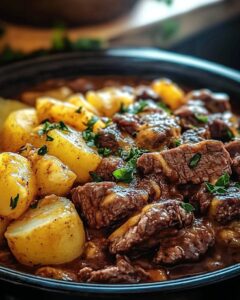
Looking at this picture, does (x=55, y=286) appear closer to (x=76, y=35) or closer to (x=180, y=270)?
(x=180, y=270)

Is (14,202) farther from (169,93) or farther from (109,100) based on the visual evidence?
(169,93)

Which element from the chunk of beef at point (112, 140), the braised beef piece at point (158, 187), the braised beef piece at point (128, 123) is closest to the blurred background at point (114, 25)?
the braised beef piece at point (128, 123)

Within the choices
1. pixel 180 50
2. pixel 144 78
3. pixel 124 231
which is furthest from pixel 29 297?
pixel 180 50

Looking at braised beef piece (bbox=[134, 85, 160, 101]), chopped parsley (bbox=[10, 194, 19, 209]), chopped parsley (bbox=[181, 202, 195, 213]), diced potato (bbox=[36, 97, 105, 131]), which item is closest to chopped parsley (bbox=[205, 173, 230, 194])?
chopped parsley (bbox=[181, 202, 195, 213])

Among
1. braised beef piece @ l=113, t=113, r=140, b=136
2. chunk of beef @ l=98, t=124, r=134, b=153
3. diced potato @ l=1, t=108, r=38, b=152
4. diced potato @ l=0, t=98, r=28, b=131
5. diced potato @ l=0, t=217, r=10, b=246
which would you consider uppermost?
diced potato @ l=0, t=98, r=28, b=131

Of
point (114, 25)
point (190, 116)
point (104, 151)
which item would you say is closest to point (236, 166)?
point (190, 116)

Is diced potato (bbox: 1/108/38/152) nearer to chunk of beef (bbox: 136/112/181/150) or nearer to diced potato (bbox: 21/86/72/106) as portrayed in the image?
diced potato (bbox: 21/86/72/106)
